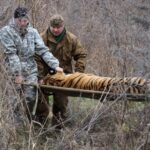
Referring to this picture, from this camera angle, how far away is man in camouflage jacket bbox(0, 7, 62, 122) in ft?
21.1

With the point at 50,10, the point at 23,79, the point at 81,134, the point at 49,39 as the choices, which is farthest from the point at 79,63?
the point at 50,10

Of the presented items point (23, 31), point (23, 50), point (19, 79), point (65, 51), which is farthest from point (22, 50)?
point (65, 51)

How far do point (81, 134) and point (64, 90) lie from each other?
1107 millimetres

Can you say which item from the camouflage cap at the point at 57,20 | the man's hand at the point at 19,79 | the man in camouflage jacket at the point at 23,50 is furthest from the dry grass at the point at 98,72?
the camouflage cap at the point at 57,20

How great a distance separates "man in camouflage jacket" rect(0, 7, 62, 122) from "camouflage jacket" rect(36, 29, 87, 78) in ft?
0.91

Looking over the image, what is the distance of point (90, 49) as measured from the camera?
35.4ft

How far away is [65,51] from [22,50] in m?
0.72

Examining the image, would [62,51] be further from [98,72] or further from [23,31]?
[98,72]

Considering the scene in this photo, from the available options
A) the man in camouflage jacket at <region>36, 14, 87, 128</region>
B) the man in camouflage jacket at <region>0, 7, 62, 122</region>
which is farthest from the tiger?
the man in camouflage jacket at <region>36, 14, 87, 128</region>

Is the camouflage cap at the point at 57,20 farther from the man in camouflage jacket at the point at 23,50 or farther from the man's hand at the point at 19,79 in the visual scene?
the man's hand at the point at 19,79

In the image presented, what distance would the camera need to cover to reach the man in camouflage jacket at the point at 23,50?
6430mm

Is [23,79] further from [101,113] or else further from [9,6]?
[9,6]

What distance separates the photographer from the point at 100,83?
607 centimetres

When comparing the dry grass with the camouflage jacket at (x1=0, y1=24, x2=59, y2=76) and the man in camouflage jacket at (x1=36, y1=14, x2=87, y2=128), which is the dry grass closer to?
the man in camouflage jacket at (x1=36, y1=14, x2=87, y2=128)
